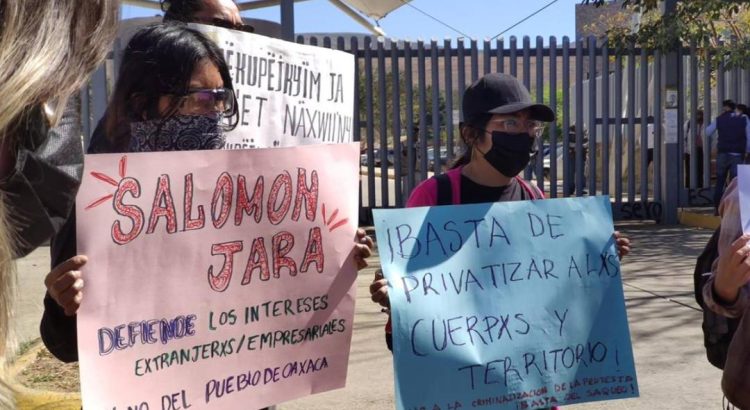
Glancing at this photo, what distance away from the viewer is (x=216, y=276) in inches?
92.3

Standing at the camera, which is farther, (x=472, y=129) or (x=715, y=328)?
(x=472, y=129)

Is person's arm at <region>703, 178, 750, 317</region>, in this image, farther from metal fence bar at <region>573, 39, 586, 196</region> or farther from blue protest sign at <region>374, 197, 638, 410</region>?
metal fence bar at <region>573, 39, 586, 196</region>

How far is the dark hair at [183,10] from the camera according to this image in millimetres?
3211

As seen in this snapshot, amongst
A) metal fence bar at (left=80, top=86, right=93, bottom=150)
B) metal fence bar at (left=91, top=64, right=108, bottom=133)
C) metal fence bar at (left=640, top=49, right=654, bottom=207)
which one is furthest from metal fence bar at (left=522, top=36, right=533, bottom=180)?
metal fence bar at (left=80, top=86, right=93, bottom=150)

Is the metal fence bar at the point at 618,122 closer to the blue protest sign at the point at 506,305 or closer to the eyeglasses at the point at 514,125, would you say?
the eyeglasses at the point at 514,125

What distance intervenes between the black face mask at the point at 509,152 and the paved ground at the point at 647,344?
67.2 inches

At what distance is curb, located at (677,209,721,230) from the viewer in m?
12.2

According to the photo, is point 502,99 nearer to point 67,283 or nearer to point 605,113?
point 67,283

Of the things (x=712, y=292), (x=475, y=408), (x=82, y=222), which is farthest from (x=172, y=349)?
(x=712, y=292)

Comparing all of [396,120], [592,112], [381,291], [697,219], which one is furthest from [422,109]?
[381,291]

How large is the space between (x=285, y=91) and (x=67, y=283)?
1.30m

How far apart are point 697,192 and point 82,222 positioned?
40.5ft

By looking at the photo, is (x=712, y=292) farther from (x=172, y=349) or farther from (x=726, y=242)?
(x=172, y=349)

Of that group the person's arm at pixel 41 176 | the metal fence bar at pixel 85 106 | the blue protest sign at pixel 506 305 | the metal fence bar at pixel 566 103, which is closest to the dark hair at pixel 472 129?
the blue protest sign at pixel 506 305
